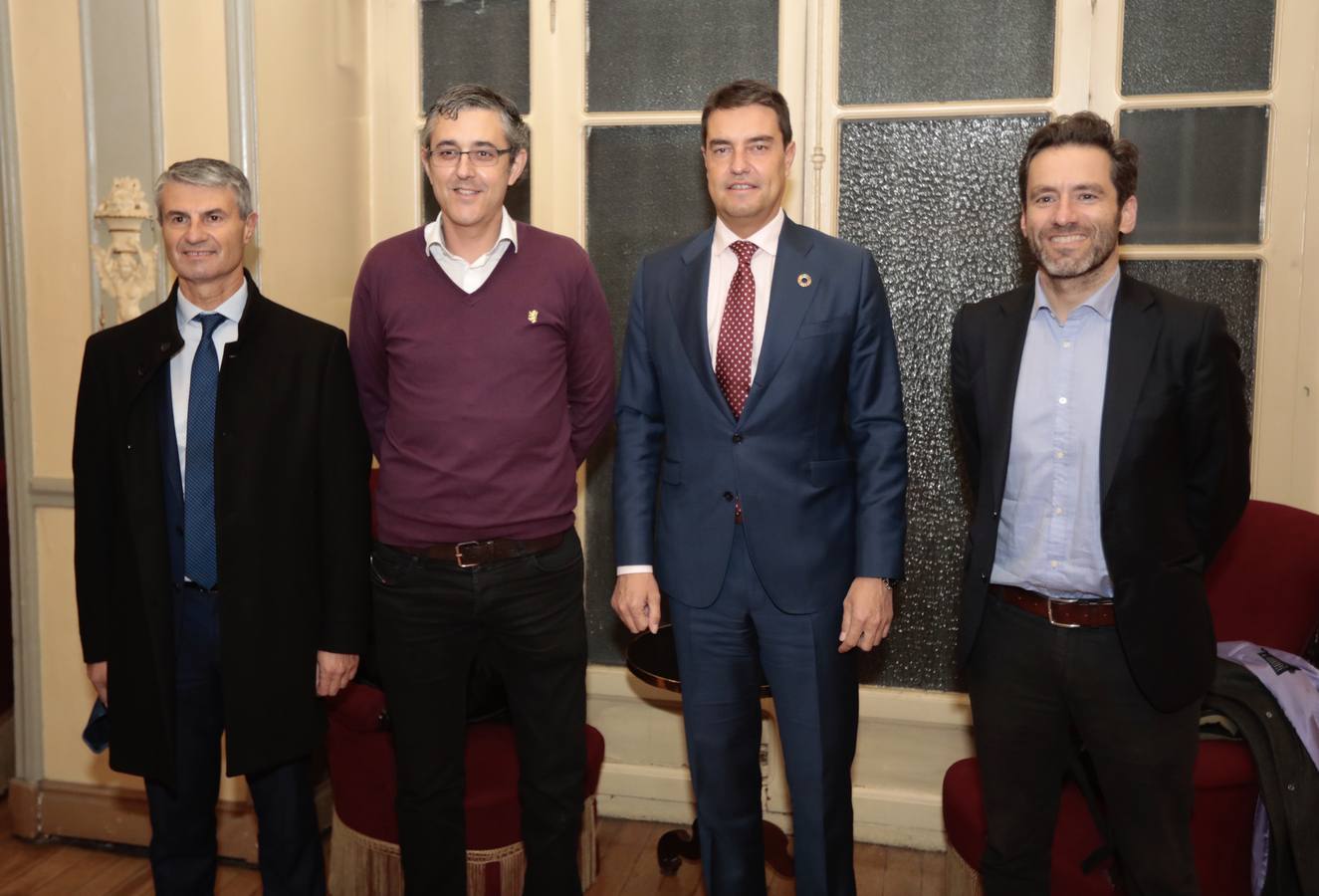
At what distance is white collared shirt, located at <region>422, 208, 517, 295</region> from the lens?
216 cm

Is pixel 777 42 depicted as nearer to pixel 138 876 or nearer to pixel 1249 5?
pixel 1249 5

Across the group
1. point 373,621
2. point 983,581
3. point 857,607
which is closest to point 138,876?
point 373,621

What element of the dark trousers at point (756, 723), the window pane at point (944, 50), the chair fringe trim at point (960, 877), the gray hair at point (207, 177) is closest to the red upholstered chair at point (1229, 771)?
the chair fringe trim at point (960, 877)

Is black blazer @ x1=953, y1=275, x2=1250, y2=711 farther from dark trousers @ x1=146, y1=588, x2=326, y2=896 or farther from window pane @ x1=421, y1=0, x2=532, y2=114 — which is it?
window pane @ x1=421, y1=0, x2=532, y2=114

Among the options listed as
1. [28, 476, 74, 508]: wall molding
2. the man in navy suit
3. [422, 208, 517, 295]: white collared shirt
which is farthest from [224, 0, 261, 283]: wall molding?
the man in navy suit

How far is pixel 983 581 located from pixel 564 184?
168cm

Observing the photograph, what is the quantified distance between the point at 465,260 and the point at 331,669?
0.81 metres

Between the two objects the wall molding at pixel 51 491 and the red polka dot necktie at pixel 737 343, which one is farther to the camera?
the wall molding at pixel 51 491

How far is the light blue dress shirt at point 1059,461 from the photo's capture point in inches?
73.7

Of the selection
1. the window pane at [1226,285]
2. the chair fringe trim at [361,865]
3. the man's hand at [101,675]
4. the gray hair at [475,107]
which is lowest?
the chair fringe trim at [361,865]

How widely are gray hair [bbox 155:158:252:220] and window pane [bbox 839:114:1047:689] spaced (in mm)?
1512

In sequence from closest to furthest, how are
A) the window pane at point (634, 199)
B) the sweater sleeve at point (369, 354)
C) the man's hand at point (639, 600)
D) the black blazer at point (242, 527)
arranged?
the black blazer at point (242, 527) → the man's hand at point (639, 600) → the sweater sleeve at point (369, 354) → the window pane at point (634, 199)

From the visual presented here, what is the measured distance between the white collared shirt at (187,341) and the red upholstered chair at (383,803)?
734mm

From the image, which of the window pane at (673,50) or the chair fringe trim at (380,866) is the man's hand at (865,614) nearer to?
the chair fringe trim at (380,866)
